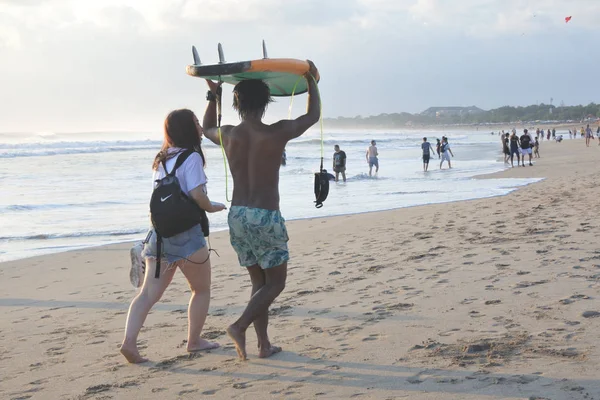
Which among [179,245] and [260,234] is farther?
[179,245]

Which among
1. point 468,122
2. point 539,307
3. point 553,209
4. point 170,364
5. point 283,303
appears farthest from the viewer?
point 468,122

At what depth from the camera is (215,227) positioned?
12445 mm

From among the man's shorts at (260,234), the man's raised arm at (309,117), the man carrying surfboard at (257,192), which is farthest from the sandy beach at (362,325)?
the man's raised arm at (309,117)

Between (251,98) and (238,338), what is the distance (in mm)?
1487

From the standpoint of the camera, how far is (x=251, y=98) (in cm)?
430

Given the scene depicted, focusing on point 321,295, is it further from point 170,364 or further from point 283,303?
point 170,364

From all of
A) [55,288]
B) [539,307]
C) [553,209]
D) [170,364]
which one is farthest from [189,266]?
[553,209]

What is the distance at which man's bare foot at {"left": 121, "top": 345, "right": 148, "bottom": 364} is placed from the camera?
448cm

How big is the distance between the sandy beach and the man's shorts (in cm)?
67

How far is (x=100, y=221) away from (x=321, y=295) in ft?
28.3

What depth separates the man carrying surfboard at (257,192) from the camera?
4172mm

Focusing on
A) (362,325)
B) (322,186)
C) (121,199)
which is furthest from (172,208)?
(121,199)

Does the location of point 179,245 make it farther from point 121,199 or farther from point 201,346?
point 121,199

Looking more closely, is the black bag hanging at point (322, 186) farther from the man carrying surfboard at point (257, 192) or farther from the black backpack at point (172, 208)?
the black backpack at point (172, 208)
